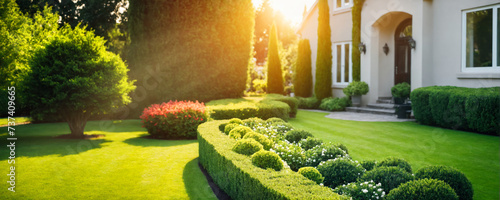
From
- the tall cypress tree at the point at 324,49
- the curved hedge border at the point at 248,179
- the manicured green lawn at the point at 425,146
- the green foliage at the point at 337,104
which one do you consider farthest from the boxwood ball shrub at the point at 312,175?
the tall cypress tree at the point at 324,49

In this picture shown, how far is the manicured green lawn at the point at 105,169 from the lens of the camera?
5090 mm

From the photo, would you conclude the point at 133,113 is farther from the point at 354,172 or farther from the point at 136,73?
the point at 354,172

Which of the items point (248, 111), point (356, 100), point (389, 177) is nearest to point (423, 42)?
point (356, 100)

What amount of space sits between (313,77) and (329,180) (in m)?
15.1

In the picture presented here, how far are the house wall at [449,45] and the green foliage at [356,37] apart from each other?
12.3 feet

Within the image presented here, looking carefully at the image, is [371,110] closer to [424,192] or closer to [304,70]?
[304,70]

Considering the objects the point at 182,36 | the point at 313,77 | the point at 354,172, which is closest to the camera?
the point at 354,172

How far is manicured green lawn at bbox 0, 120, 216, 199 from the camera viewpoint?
5.09 metres

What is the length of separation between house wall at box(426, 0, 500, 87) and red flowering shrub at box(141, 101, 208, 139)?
8.51 m

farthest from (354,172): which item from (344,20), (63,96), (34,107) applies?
(344,20)

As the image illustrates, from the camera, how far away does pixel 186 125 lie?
9.48 m

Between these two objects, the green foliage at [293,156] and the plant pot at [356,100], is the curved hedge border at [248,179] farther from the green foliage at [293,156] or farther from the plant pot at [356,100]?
the plant pot at [356,100]

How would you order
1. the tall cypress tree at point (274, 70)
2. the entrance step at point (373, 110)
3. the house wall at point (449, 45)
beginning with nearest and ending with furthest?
the house wall at point (449, 45)
the entrance step at point (373, 110)
the tall cypress tree at point (274, 70)

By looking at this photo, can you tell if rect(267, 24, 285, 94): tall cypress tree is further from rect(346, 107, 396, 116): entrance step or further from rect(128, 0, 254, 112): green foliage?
rect(128, 0, 254, 112): green foliage
